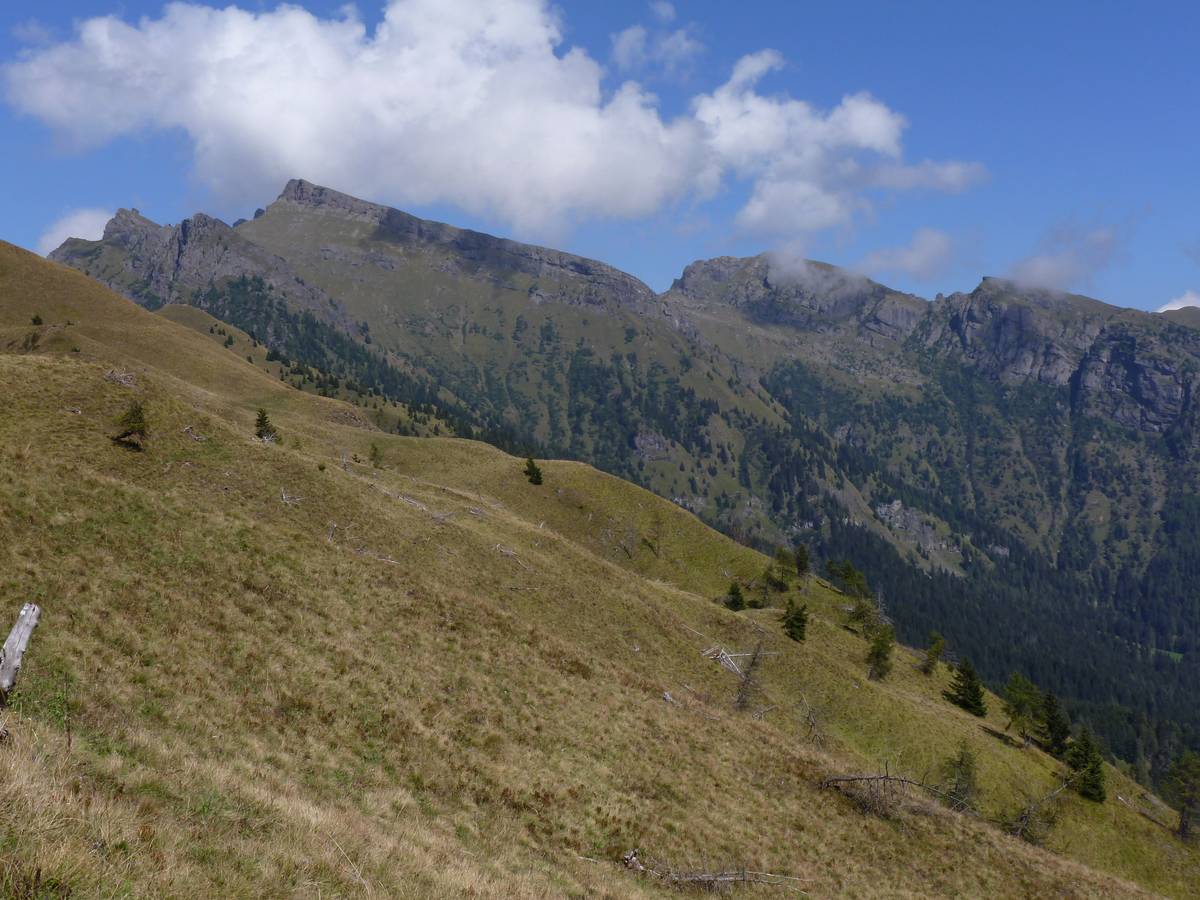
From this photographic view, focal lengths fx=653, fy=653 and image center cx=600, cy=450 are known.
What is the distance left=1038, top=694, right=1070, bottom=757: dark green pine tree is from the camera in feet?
272

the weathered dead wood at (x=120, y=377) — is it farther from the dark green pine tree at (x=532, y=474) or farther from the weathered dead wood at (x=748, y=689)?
the dark green pine tree at (x=532, y=474)

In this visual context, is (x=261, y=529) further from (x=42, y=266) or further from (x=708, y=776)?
(x=42, y=266)

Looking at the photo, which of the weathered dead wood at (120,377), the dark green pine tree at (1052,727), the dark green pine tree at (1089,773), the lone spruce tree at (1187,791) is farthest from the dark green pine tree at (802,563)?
the weathered dead wood at (120,377)

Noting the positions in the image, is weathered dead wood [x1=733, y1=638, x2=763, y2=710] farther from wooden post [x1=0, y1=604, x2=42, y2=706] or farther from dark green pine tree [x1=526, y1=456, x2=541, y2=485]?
dark green pine tree [x1=526, y1=456, x2=541, y2=485]

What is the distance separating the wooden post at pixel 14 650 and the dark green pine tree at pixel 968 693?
92995mm

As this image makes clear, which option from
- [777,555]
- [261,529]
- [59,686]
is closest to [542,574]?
[261,529]

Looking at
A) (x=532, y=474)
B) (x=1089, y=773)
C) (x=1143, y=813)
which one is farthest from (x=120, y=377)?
(x=1143, y=813)

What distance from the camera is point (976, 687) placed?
274 feet

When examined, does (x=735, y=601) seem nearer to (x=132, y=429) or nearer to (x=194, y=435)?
(x=194, y=435)

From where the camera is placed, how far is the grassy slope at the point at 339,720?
39.6ft

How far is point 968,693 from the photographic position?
83625 millimetres

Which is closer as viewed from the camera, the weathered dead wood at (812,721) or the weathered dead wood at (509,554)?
the weathered dead wood at (812,721)

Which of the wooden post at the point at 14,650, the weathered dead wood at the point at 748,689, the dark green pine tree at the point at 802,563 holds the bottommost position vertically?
the weathered dead wood at the point at 748,689

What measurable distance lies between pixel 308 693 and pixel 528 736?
28.1ft
